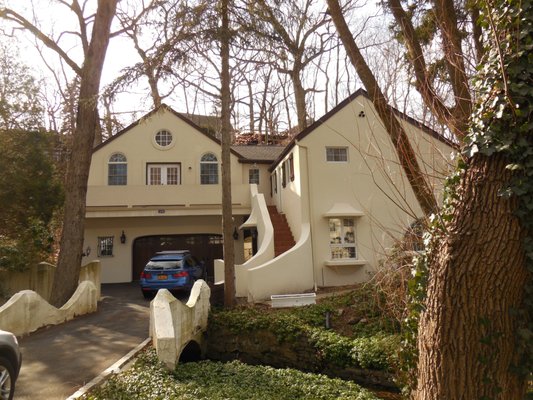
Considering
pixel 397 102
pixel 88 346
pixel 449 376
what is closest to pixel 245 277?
pixel 88 346

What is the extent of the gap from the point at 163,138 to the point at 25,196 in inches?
296

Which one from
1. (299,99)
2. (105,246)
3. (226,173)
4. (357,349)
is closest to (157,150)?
(105,246)

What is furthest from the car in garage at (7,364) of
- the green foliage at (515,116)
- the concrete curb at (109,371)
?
the green foliage at (515,116)

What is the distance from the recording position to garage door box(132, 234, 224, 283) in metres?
20.3

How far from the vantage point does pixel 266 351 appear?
9.90 metres

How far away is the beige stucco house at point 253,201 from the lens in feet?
47.7

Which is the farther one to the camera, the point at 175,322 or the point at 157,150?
the point at 157,150

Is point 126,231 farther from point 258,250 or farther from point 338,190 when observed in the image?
point 338,190

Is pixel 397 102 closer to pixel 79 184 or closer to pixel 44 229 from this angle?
pixel 79 184

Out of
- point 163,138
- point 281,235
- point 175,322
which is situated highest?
point 163,138

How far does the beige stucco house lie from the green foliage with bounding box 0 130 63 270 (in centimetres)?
319

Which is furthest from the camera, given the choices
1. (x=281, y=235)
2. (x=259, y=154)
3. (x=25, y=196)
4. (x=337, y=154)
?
(x=259, y=154)

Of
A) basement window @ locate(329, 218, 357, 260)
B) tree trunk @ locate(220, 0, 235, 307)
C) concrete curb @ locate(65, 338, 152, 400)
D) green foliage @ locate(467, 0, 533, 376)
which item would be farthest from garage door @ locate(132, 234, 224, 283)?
green foliage @ locate(467, 0, 533, 376)

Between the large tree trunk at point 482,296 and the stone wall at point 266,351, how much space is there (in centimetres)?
571
